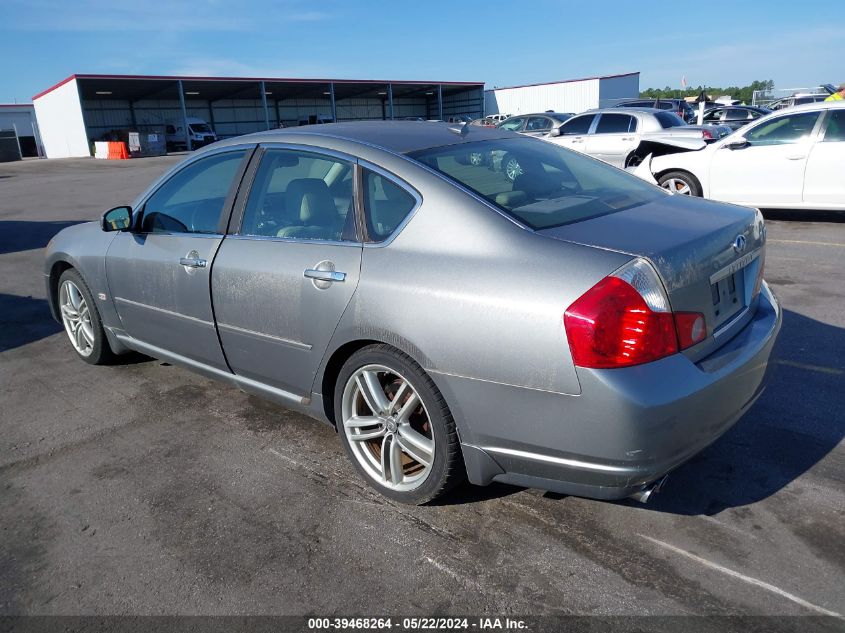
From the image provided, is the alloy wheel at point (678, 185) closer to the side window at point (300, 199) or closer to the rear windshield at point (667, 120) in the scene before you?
the rear windshield at point (667, 120)

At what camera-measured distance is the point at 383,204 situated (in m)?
3.09

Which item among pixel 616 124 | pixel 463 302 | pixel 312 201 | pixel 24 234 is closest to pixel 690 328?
pixel 463 302

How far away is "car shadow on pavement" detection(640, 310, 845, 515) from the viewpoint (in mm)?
3045

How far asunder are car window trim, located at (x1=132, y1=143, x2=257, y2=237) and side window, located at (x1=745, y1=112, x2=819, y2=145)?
27.3 ft

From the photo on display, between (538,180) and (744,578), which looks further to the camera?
(538,180)

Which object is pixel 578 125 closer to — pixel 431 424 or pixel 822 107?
pixel 822 107

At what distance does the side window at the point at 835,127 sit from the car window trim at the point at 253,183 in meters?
8.21

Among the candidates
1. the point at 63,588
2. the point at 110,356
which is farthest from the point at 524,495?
the point at 110,356

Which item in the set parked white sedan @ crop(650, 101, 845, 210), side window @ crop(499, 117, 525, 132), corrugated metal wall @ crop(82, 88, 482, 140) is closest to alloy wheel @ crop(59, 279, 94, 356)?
parked white sedan @ crop(650, 101, 845, 210)

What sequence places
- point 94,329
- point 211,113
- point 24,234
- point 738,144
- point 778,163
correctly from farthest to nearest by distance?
point 211,113 < point 24,234 < point 738,144 < point 778,163 < point 94,329

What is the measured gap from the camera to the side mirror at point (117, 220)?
166 inches

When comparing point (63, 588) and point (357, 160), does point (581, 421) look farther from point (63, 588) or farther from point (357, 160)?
point (63, 588)

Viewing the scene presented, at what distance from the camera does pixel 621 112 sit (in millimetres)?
14797

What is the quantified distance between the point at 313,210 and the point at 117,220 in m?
1.54
